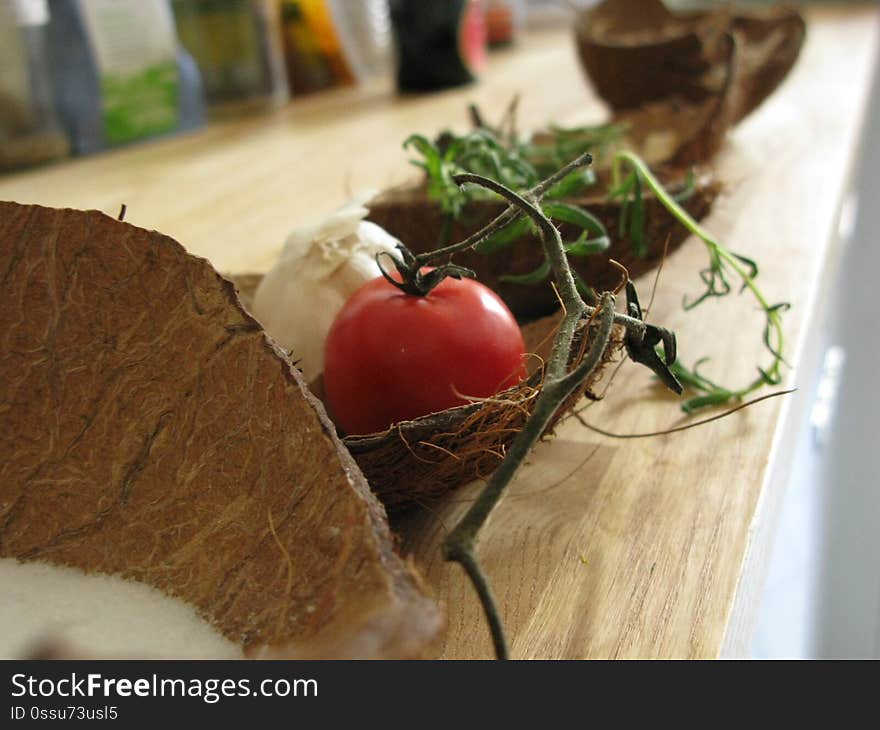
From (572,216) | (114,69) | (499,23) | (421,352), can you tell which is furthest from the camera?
(499,23)

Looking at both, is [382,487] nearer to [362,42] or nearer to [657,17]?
[657,17]

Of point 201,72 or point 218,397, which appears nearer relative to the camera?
point 218,397

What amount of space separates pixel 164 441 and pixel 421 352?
10 centimetres

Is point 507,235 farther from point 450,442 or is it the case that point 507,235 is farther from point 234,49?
point 234,49

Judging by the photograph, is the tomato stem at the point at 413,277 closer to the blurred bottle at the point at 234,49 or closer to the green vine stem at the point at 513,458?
the green vine stem at the point at 513,458

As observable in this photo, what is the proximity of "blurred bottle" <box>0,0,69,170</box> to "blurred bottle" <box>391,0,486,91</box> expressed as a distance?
0.56 meters

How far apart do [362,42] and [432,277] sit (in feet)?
5.00

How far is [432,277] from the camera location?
1.35 ft

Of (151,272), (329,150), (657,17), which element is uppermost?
(151,272)

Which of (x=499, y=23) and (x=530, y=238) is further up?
(x=530, y=238)

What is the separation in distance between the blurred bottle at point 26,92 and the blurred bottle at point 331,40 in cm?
49

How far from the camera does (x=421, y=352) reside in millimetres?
405

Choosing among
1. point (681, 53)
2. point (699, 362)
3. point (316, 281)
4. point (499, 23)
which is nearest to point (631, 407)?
point (699, 362)
